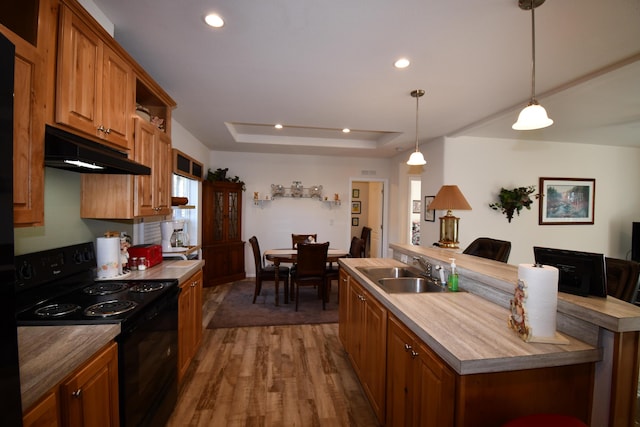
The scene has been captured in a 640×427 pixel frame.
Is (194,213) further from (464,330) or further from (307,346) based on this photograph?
(464,330)

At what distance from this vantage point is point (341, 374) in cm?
242

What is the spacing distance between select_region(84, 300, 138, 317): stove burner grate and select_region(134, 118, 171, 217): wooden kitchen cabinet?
26.8 inches

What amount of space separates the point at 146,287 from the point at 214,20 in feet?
5.71

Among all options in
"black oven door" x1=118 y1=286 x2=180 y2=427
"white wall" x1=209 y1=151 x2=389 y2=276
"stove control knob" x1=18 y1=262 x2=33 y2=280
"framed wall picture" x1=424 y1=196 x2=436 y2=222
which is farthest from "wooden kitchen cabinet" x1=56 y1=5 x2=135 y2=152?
"framed wall picture" x1=424 y1=196 x2=436 y2=222

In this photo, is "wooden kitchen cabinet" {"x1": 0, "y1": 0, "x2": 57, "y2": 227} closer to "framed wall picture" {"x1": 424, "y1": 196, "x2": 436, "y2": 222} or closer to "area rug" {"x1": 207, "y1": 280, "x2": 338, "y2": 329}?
"area rug" {"x1": 207, "y1": 280, "x2": 338, "y2": 329}

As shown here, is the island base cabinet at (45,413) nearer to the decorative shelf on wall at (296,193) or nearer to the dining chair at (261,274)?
the dining chair at (261,274)

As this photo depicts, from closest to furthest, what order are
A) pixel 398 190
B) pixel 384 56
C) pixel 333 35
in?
pixel 333 35
pixel 384 56
pixel 398 190

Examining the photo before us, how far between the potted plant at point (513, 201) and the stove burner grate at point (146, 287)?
4479 millimetres

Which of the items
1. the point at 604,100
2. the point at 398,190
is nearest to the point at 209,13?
the point at 604,100

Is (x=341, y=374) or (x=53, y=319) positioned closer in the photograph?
(x=53, y=319)

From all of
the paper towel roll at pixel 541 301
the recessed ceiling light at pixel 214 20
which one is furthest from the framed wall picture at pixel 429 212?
the recessed ceiling light at pixel 214 20

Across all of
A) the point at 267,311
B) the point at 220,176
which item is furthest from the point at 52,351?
the point at 220,176

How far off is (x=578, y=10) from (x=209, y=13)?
214 centimetres

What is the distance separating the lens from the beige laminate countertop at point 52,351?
2.80 feet
